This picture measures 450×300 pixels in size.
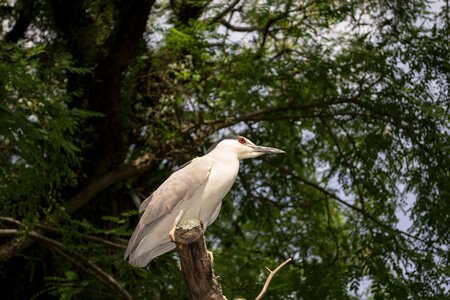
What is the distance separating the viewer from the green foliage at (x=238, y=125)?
7.92 meters

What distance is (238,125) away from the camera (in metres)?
9.78

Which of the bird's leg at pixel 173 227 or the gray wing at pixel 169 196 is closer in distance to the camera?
the bird's leg at pixel 173 227

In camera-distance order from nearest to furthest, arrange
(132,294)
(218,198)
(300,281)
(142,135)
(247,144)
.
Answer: (218,198) < (247,144) < (132,294) < (300,281) < (142,135)

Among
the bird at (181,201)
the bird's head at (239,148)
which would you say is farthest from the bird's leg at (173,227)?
the bird's head at (239,148)

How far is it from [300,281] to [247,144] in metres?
3.32

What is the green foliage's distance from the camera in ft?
26.0

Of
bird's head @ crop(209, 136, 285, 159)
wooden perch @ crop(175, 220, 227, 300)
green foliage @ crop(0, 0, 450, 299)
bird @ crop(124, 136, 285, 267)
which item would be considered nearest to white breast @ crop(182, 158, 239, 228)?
bird @ crop(124, 136, 285, 267)

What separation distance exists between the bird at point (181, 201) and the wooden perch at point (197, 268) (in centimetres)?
64

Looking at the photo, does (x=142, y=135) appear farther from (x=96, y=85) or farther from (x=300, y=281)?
(x=300, y=281)

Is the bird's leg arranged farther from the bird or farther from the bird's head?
the bird's head

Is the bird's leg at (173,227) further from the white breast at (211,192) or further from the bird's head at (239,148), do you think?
the bird's head at (239,148)

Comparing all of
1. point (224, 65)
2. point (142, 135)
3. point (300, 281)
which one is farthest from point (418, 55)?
point (142, 135)

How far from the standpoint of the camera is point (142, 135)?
9.59 metres

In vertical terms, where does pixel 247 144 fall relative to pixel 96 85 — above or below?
above
